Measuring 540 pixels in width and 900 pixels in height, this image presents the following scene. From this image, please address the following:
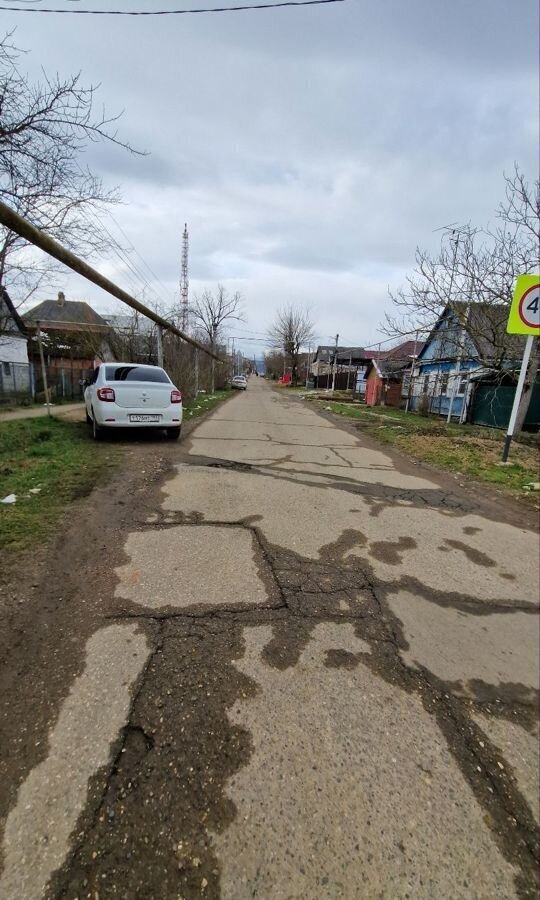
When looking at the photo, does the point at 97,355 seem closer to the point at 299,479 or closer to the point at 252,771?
the point at 299,479

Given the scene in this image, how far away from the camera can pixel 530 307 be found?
21.6 feet

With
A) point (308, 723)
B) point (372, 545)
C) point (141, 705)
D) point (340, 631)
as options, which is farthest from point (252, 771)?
point (372, 545)

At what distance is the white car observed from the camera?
7102mm

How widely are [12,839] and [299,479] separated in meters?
4.83

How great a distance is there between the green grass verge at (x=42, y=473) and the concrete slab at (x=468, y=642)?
3126 mm

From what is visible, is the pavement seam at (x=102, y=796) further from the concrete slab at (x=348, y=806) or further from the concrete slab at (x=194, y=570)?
the concrete slab at (x=194, y=570)

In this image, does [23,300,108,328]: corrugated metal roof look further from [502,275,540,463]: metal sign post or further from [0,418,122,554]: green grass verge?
[502,275,540,463]: metal sign post

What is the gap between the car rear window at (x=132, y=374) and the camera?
7469 mm

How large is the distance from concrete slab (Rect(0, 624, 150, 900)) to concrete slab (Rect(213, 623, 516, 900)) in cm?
54

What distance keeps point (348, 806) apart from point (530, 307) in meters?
7.70

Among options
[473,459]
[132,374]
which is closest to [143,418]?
[132,374]

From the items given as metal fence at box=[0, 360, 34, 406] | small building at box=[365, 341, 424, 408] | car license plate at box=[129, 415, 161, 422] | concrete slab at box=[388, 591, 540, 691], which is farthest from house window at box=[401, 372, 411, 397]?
concrete slab at box=[388, 591, 540, 691]

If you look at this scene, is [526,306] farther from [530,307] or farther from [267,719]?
[267,719]

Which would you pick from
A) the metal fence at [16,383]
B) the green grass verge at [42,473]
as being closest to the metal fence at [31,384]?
the metal fence at [16,383]
